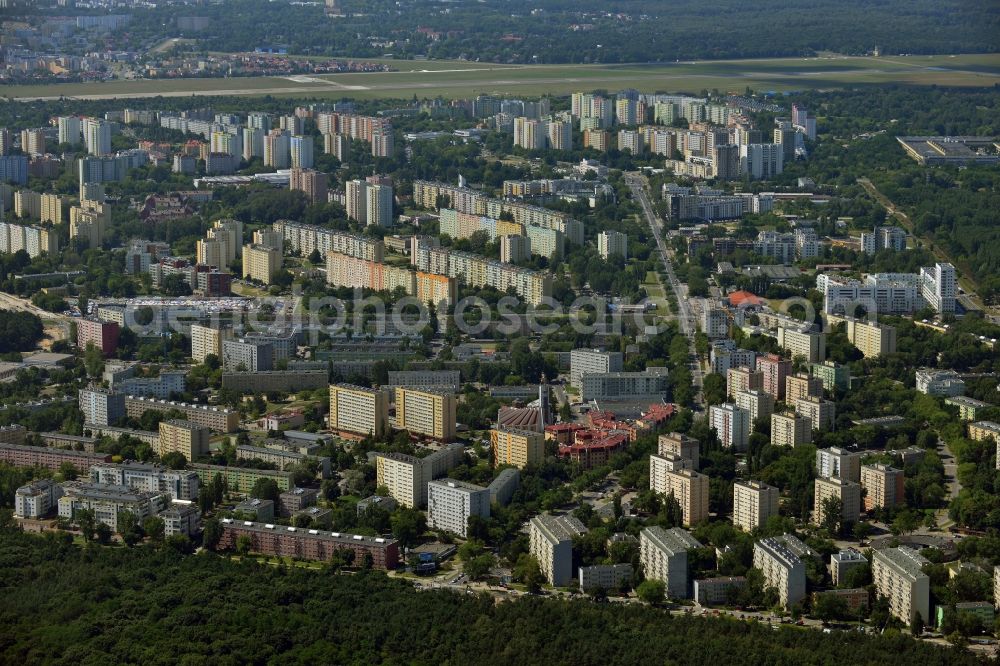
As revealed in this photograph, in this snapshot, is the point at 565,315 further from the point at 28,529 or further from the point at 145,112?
the point at 145,112

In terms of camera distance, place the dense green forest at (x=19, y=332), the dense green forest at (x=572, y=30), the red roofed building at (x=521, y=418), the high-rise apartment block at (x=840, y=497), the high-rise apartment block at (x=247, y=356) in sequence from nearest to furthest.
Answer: the high-rise apartment block at (x=840, y=497) < the red roofed building at (x=521, y=418) < the high-rise apartment block at (x=247, y=356) < the dense green forest at (x=19, y=332) < the dense green forest at (x=572, y=30)

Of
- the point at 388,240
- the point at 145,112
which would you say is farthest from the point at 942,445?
the point at 145,112

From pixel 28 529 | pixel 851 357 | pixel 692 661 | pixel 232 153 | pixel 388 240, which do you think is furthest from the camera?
pixel 232 153

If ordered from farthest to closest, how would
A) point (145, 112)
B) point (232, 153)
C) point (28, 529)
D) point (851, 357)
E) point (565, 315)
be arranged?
point (145, 112)
point (232, 153)
point (565, 315)
point (851, 357)
point (28, 529)

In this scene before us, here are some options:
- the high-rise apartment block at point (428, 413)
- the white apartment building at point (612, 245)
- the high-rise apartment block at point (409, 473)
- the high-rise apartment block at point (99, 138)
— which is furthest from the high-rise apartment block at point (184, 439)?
the high-rise apartment block at point (99, 138)

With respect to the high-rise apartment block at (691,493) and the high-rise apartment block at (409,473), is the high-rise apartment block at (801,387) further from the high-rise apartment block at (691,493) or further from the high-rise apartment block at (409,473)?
the high-rise apartment block at (409,473)

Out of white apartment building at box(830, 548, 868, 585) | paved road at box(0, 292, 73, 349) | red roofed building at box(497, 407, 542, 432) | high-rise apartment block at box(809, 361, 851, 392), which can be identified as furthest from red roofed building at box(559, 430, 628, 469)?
Answer: paved road at box(0, 292, 73, 349)
